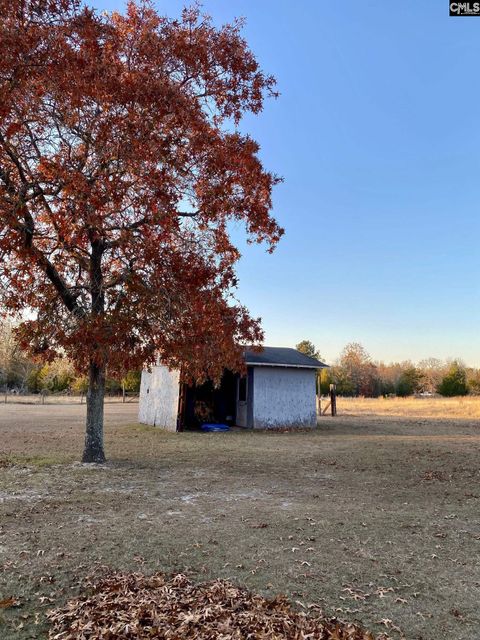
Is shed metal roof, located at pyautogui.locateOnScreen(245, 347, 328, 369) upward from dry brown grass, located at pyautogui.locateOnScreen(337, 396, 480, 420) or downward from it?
upward

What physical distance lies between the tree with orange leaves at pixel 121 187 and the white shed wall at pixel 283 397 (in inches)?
342

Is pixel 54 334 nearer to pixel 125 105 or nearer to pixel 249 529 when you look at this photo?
pixel 125 105

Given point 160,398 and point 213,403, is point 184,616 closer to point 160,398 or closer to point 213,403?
point 160,398

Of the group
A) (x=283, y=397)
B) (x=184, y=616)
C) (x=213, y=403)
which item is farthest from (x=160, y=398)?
(x=184, y=616)

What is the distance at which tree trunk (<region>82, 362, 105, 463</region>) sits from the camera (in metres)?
10.4

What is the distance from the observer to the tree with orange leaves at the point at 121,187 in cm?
734

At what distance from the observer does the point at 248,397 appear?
1933 cm

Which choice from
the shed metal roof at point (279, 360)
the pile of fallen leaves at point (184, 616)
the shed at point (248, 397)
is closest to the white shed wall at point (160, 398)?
the shed at point (248, 397)

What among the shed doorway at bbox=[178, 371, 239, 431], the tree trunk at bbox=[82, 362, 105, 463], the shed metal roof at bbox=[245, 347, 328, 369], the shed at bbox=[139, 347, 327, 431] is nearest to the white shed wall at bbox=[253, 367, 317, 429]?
the shed at bbox=[139, 347, 327, 431]

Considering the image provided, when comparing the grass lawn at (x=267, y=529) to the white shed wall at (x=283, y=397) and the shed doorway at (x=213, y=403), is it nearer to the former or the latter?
the white shed wall at (x=283, y=397)

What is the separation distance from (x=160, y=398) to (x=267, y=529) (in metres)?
14.6

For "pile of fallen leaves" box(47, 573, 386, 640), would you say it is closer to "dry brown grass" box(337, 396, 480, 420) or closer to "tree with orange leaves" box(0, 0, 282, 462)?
"tree with orange leaves" box(0, 0, 282, 462)

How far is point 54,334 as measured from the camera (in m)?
9.16

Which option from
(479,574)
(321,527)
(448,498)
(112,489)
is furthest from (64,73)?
(448,498)
